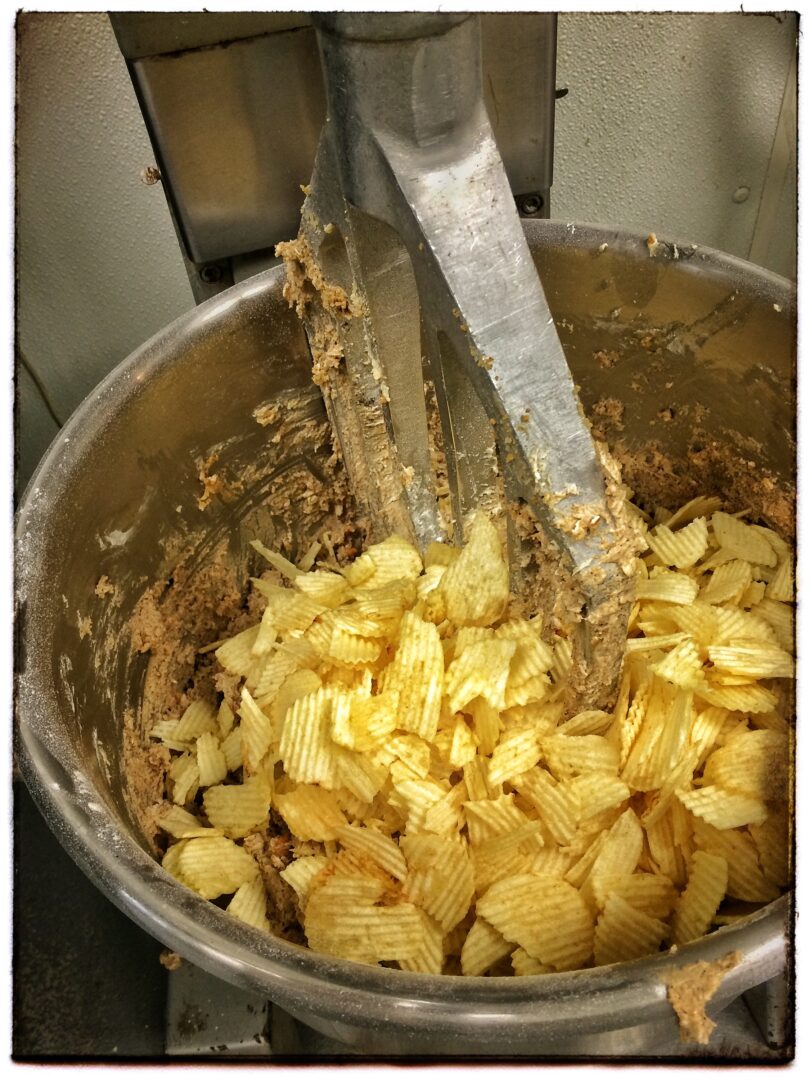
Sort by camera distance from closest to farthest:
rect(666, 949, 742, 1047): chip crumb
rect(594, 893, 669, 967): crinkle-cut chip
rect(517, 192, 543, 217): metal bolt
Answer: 1. rect(666, 949, 742, 1047): chip crumb
2. rect(594, 893, 669, 967): crinkle-cut chip
3. rect(517, 192, 543, 217): metal bolt

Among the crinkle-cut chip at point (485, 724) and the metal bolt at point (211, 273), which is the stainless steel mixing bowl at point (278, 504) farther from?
the crinkle-cut chip at point (485, 724)

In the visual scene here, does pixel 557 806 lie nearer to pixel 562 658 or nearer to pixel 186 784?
pixel 562 658

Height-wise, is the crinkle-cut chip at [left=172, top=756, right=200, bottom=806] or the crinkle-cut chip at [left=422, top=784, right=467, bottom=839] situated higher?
the crinkle-cut chip at [left=422, top=784, right=467, bottom=839]

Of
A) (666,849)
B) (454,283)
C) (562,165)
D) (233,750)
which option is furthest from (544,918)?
(562,165)

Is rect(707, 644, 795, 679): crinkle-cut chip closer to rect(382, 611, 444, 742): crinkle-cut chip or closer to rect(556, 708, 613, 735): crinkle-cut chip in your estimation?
rect(556, 708, 613, 735): crinkle-cut chip

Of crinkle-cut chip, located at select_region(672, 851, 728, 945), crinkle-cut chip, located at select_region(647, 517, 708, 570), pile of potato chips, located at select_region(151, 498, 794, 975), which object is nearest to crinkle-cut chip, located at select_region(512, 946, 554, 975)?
pile of potato chips, located at select_region(151, 498, 794, 975)

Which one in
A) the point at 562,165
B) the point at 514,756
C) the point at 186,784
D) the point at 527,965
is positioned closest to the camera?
the point at 527,965
